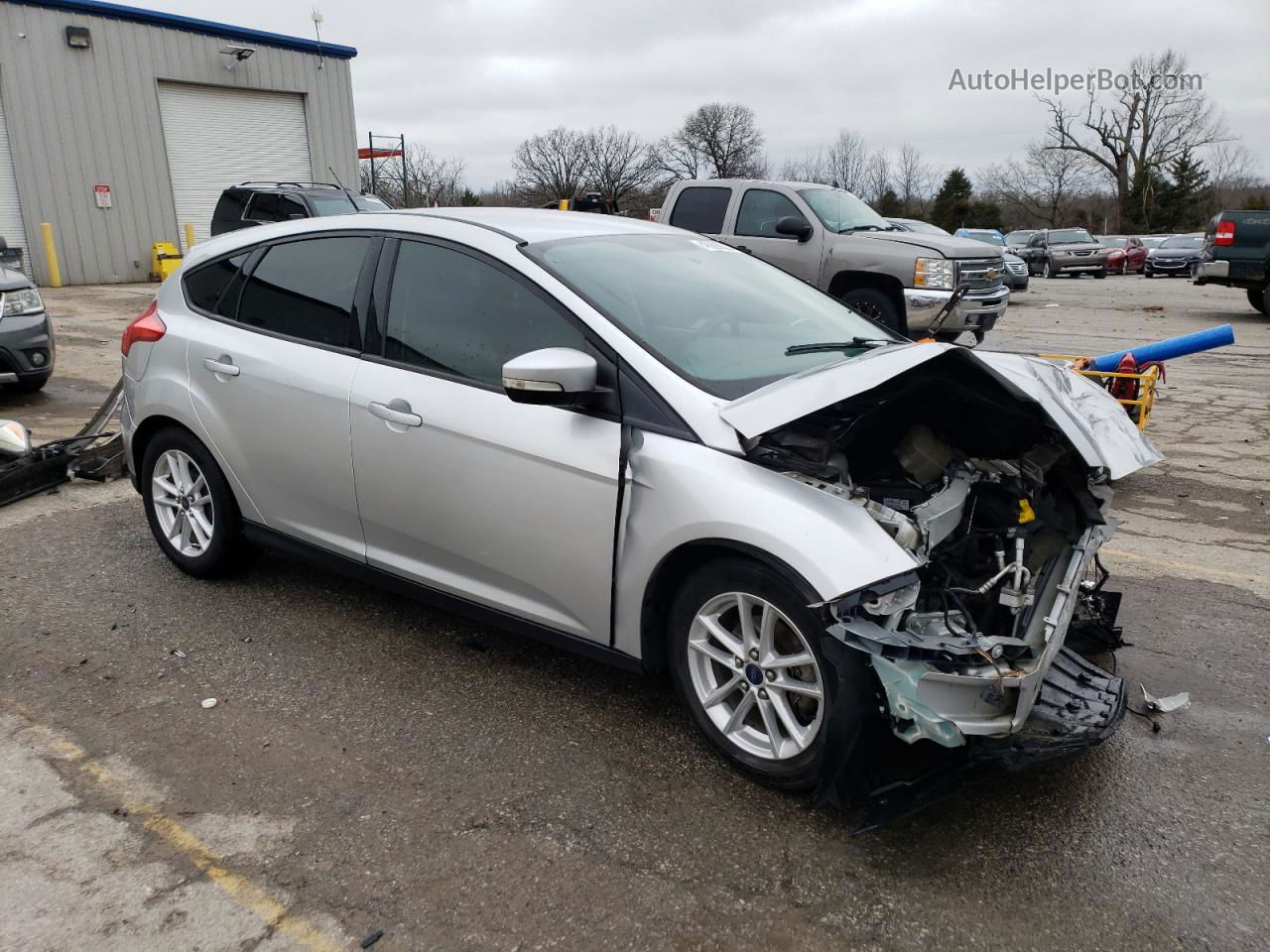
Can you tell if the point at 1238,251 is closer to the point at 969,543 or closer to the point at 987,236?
the point at 987,236

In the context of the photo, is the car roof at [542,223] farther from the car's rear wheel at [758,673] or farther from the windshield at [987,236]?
the windshield at [987,236]

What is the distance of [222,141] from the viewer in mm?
23156

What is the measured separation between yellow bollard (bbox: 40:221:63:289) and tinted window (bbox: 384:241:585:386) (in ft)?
65.6

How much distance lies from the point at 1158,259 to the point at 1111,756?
107 feet

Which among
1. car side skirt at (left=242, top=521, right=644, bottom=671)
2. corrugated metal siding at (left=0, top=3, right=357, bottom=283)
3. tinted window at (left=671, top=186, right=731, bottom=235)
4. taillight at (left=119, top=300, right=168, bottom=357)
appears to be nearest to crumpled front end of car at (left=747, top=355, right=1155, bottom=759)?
car side skirt at (left=242, top=521, right=644, bottom=671)

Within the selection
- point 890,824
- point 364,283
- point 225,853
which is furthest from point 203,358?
point 890,824

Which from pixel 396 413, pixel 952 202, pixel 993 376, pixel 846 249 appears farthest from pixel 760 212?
pixel 952 202

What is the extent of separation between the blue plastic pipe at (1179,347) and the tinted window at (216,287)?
4581 mm

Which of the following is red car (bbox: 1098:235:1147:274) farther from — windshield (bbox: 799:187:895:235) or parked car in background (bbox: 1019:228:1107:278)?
windshield (bbox: 799:187:895:235)

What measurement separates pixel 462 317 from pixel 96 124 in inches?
831

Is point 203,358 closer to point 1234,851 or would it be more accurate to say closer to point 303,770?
point 303,770

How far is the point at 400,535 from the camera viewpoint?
3.78 m

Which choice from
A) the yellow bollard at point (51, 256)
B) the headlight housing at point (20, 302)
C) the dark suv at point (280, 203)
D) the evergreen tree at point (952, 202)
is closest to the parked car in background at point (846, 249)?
the dark suv at point (280, 203)

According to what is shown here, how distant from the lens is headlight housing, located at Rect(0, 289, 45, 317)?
27.5ft
